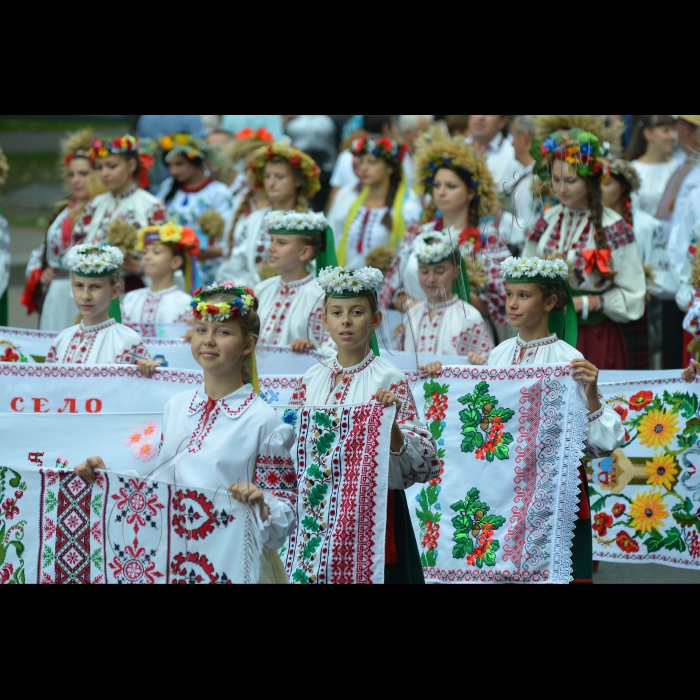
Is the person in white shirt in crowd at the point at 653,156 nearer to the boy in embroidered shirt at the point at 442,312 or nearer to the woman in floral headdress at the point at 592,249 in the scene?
the woman in floral headdress at the point at 592,249

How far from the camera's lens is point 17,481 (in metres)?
4.46

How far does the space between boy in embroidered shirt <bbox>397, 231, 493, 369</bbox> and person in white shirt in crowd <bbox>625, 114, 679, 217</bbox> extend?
8.97ft

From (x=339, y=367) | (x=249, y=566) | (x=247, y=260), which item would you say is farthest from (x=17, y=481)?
(x=247, y=260)

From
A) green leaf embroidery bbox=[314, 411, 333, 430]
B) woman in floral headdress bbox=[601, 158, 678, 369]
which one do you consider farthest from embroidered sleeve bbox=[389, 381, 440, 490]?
woman in floral headdress bbox=[601, 158, 678, 369]

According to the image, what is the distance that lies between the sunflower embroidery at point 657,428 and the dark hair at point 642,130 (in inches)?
158

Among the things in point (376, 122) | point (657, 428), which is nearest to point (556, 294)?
point (657, 428)

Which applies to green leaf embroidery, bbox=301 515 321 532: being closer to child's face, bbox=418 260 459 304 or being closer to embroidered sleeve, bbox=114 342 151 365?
embroidered sleeve, bbox=114 342 151 365

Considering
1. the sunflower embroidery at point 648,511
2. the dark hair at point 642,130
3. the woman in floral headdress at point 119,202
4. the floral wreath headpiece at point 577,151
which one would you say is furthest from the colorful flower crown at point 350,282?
the dark hair at point 642,130

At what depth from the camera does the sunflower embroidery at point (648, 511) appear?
611 centimetres

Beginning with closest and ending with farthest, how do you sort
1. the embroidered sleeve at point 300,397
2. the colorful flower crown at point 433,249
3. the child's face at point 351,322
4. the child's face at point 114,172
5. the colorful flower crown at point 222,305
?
the colorful flower crown at point 222,305 → the child's face at point 351,322 → the embroidered sleeve at point 300,397 → the colorful flower crown at point 433,249 → the child's face at point 114,172

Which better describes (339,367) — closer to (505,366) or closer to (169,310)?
(505,366)

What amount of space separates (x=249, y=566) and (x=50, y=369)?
8.51 ft

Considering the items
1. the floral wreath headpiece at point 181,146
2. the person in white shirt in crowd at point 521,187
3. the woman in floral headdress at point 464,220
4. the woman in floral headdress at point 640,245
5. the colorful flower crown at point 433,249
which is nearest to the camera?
the colorful flower crown at point 433,249

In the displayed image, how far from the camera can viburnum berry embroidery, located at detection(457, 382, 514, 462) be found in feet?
17.7
